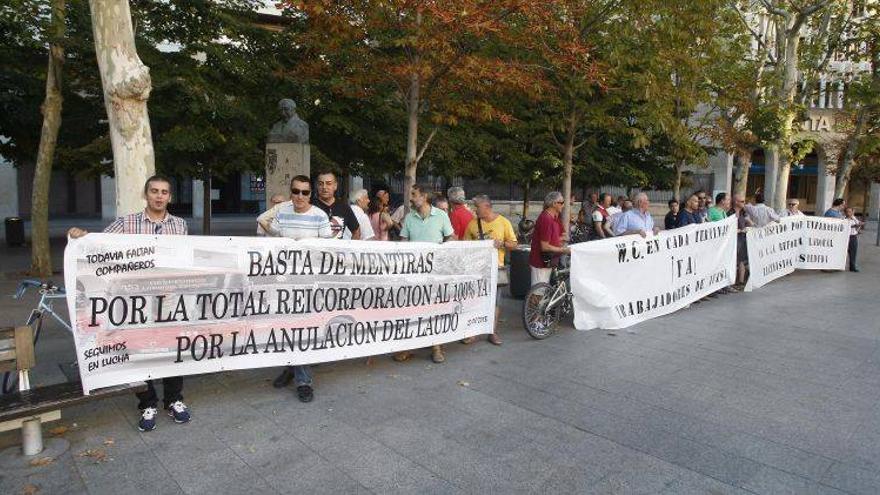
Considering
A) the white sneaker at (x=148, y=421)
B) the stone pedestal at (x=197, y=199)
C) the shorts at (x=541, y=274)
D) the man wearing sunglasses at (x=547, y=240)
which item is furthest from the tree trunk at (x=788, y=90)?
the stone pedestal at (x=197, y=199)

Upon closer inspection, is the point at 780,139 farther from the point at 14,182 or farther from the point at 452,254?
the point at 14,182

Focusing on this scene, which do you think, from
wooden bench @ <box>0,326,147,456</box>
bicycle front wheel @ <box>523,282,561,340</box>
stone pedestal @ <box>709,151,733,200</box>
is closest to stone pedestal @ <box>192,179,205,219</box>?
bicycle front wheel @ <box>523,282,561,340</box>

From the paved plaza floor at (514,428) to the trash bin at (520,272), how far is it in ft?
10.4

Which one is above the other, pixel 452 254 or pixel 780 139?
pixel 780 139

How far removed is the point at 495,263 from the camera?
23.6 ft

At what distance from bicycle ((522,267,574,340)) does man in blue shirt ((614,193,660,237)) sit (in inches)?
62.6

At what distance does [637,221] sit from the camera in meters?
8.99

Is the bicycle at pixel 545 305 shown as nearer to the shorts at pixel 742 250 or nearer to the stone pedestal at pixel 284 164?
the stone pedestal at pixel 284 164

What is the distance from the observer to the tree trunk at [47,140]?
36.4ft

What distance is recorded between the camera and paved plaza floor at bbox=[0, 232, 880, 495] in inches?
154

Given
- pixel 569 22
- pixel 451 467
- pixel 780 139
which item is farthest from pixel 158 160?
pixel 780 139

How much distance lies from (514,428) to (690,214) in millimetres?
7048

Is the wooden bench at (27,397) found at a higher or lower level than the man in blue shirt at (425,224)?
lower

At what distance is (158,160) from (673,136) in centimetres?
1127
